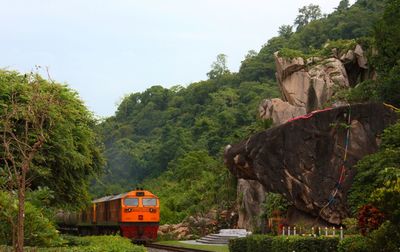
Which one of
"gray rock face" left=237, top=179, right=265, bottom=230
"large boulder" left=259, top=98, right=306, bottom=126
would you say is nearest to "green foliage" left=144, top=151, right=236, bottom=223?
"gray rock face" left=237, top=179, right=265, bottom=230

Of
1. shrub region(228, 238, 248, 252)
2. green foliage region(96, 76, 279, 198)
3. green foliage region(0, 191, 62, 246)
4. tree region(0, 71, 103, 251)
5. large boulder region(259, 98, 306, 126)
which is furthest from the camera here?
green foliage region(96, 76, 279, 198)

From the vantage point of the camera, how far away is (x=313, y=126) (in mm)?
24859

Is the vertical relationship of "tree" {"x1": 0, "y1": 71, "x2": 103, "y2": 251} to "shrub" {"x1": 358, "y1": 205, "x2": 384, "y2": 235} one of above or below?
above

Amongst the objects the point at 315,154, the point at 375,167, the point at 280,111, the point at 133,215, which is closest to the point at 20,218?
the point at 375,167

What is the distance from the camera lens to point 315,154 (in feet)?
81.0

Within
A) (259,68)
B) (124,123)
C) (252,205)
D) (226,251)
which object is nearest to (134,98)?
(124,123)

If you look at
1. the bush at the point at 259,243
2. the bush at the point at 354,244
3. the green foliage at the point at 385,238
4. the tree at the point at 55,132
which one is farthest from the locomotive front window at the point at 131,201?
the green foliage at the point at 385,238

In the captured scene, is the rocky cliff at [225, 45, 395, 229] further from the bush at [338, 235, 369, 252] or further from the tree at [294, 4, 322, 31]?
the tree at [294, 4, 322, 31]

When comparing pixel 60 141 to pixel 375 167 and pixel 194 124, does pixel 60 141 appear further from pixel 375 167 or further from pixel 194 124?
pixel 194 124

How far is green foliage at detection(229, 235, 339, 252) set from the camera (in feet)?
59.7

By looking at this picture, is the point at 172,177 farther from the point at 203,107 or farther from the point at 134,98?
the point at 134,98

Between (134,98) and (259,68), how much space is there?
21066 millimetres

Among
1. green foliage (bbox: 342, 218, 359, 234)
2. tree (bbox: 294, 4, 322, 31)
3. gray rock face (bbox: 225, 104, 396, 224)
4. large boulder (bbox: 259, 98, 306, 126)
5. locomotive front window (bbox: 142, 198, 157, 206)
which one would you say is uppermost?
tree (bbox: 294, 4, 322, 31)

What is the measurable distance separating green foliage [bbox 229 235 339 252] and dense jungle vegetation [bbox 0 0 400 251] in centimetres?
217
